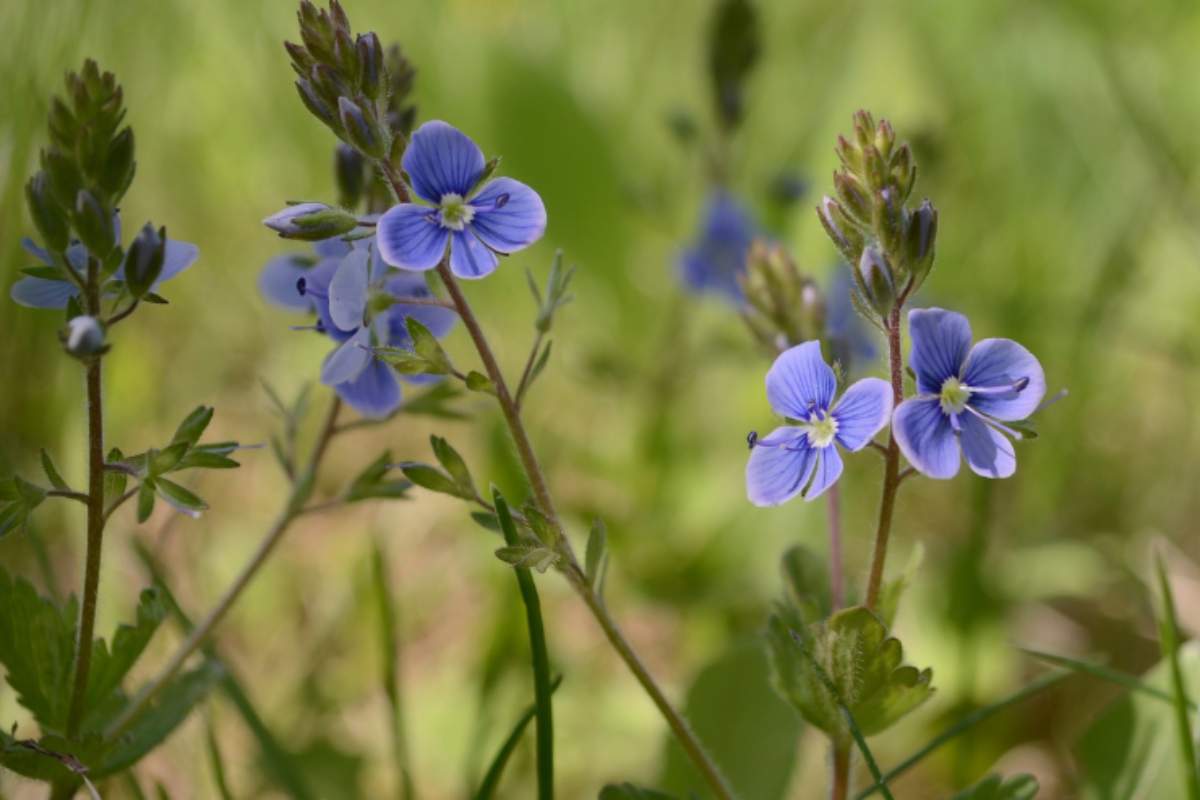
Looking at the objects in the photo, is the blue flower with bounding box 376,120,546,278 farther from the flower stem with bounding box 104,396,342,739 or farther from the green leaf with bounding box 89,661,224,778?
the green leaf with bounding box 89,661,224,778

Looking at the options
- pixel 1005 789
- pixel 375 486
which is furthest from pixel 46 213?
pixel 1005 789

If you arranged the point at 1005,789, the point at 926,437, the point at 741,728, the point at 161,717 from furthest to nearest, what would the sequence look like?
the point at 741,728 → the point at 161,717 → the point at 1005,789 → the point at 926,437

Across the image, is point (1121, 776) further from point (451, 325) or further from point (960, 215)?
point (960, 215)

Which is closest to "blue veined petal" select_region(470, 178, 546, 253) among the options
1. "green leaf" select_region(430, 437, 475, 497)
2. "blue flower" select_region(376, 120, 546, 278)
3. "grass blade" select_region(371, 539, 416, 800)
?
"blue flower" select_region(376, 120, 546, 278)

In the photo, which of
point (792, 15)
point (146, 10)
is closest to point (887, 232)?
point (146, 10)

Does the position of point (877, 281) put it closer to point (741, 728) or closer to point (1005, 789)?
point (1005, 789)
